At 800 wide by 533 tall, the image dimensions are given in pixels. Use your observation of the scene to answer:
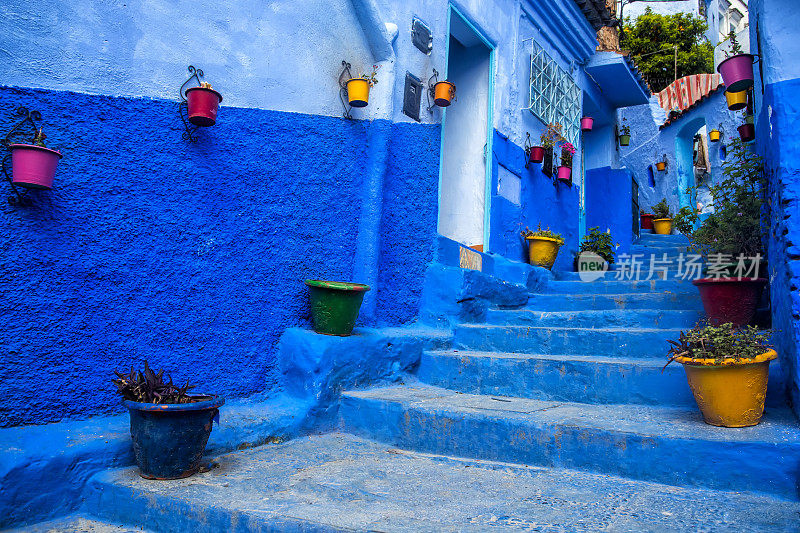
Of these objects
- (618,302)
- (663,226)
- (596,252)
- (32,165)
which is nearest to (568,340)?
(618,302)

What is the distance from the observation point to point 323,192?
4.15 meters

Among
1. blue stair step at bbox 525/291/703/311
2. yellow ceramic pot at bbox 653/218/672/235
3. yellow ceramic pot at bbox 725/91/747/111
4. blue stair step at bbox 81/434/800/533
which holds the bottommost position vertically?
blue stair step at bbox 81/434/800/533

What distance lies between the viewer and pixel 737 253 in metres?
3.95

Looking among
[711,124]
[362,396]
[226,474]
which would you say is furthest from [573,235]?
[711,124]

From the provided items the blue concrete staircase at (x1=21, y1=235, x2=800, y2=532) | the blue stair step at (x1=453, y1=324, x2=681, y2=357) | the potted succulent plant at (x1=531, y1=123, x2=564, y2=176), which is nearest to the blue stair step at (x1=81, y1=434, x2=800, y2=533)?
the blue concrete staircase at (x1=21, y1=235, x2=800, y2=532)

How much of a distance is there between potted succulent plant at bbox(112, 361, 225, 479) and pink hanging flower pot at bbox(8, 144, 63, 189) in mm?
1058

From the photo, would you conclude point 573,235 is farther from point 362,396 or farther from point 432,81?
point 362,396

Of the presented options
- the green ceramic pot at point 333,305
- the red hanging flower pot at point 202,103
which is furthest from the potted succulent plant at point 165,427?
the red hanging flower pot at point 202,103

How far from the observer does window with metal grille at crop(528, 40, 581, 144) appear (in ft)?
22.6

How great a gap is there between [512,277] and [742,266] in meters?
2.10

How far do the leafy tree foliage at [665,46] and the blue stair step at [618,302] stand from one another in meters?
16.4

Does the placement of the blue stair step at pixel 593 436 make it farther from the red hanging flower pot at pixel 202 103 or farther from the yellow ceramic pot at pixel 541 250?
the yellow ceramic pot at pixel 541 250

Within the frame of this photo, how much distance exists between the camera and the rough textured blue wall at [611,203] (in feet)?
31.5

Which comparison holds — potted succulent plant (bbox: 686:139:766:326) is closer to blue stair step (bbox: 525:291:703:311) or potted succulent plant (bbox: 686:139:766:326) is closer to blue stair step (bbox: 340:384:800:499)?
blue stair step (bbox: 525:291:703:311)
